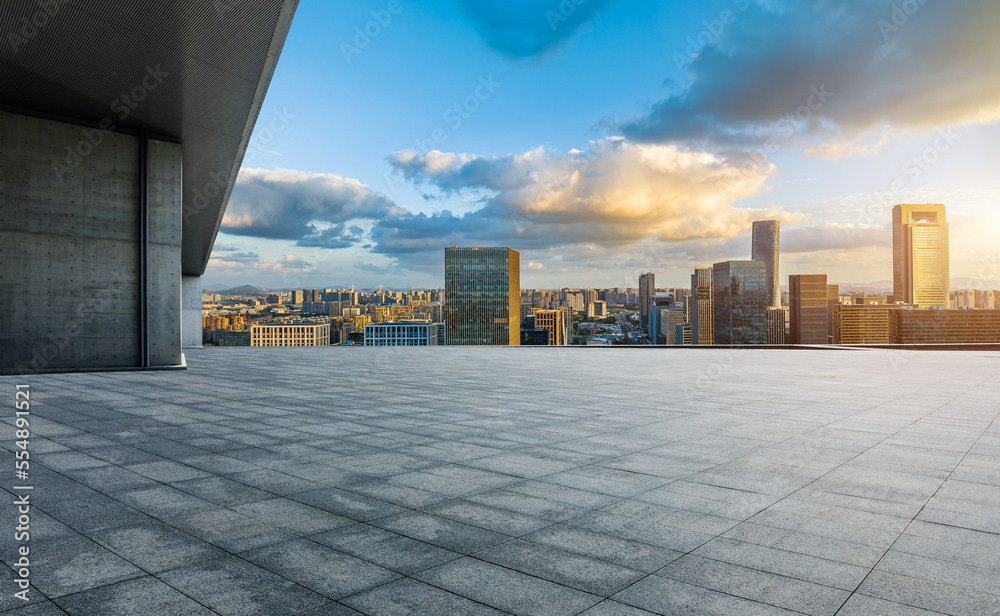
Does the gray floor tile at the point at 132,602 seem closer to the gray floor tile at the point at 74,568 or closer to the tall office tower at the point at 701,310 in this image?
the gray floor tile at the point at 74,568

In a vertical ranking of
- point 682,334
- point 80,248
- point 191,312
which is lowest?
point 682,334

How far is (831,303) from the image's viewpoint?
9062 centimetres

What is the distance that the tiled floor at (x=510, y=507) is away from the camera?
10.1 feet

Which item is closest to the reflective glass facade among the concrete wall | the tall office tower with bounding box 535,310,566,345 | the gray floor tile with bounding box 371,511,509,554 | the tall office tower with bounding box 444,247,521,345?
the tall office tower with bounding box 535,310,566,345

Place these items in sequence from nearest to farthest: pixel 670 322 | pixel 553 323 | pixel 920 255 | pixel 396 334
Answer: pixel 396 334
pixel 553 323
pixel 670 322
pixel 920 255

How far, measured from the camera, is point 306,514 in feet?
14.3

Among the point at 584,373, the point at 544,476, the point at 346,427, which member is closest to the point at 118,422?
the point at 346,427

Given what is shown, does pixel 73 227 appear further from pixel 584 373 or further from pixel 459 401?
pixel 584 373

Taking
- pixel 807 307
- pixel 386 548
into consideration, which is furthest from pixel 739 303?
pixel 386 548

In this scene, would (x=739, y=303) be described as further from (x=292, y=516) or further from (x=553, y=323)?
(x=292, y=516)

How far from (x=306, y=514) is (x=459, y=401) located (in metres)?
6.13

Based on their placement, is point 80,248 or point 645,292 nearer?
point 80,248

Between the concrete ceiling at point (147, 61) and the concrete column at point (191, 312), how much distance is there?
65.7 feet

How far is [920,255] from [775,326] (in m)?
57.1
